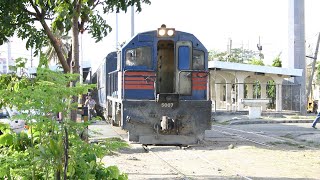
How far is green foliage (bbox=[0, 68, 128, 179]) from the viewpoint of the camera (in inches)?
150

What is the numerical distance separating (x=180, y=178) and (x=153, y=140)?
3.22m

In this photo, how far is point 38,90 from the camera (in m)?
3.82

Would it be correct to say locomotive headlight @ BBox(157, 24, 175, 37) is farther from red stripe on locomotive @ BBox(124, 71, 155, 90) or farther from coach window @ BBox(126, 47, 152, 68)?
red stripe on locomotive @ BBox(124, 71, 155, 90)

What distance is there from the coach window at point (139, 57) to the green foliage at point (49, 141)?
8.33 metres

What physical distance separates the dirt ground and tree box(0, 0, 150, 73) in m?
2.83

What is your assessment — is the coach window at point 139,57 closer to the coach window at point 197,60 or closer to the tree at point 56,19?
the coach window at point 197,60

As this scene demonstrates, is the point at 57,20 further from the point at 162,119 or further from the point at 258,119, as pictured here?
the point at 258,119

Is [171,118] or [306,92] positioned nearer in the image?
[171,118]

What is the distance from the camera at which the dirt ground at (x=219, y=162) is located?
31.3 ft

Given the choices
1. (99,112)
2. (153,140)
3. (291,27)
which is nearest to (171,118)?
(153,140)

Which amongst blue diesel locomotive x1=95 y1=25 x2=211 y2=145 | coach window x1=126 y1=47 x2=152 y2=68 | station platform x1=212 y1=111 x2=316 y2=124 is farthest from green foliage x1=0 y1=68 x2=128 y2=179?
station platform x1=212 y1=111 x2=316 y2=124

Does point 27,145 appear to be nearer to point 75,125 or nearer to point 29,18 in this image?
point 75,125

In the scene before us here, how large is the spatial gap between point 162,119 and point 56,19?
4.80m

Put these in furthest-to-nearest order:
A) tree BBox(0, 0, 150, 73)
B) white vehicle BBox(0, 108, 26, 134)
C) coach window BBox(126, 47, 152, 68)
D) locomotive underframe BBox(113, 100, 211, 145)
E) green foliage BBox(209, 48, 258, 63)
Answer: green foliage BBox(209, 48, 258, 63) → coach window BBox(126, 47, 152, 68) → locomotive underframe BBox(113, 100, 211, 145) → tree BBox(0, 0, 150, 73) → white vehicle BBox(0, 108, 26, 134)
